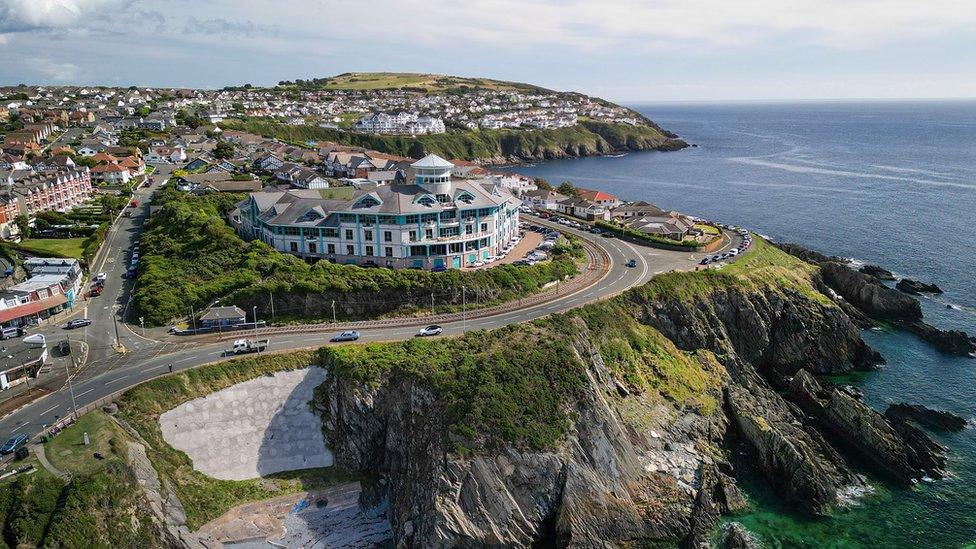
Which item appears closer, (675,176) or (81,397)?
(81,397)

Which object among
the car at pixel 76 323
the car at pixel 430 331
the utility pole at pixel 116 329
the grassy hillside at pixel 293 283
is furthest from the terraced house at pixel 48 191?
the car at pixel 430 331

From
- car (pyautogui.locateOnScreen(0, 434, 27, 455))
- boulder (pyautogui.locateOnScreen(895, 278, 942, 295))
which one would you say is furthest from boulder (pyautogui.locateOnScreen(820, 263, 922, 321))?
car (pyautogui.locateOnScreen(0, 434, 27, 455))

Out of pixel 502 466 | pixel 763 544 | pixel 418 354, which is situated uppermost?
pixel 418 354

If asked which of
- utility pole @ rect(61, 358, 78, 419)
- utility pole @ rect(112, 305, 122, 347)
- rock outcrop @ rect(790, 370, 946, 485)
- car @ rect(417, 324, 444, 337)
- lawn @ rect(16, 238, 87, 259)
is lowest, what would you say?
rock outcrop @ rect(790, 370, 946, 485)

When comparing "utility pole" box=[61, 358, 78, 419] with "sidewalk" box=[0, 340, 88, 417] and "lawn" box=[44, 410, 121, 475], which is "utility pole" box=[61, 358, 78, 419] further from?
"lawn" box=[44, 410, 121, 475]

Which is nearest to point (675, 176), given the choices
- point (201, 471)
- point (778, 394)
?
point (778, 394)

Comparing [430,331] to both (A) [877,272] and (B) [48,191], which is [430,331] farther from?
(B) [48,191]

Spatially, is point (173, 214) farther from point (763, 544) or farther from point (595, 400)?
point (763, 544)
